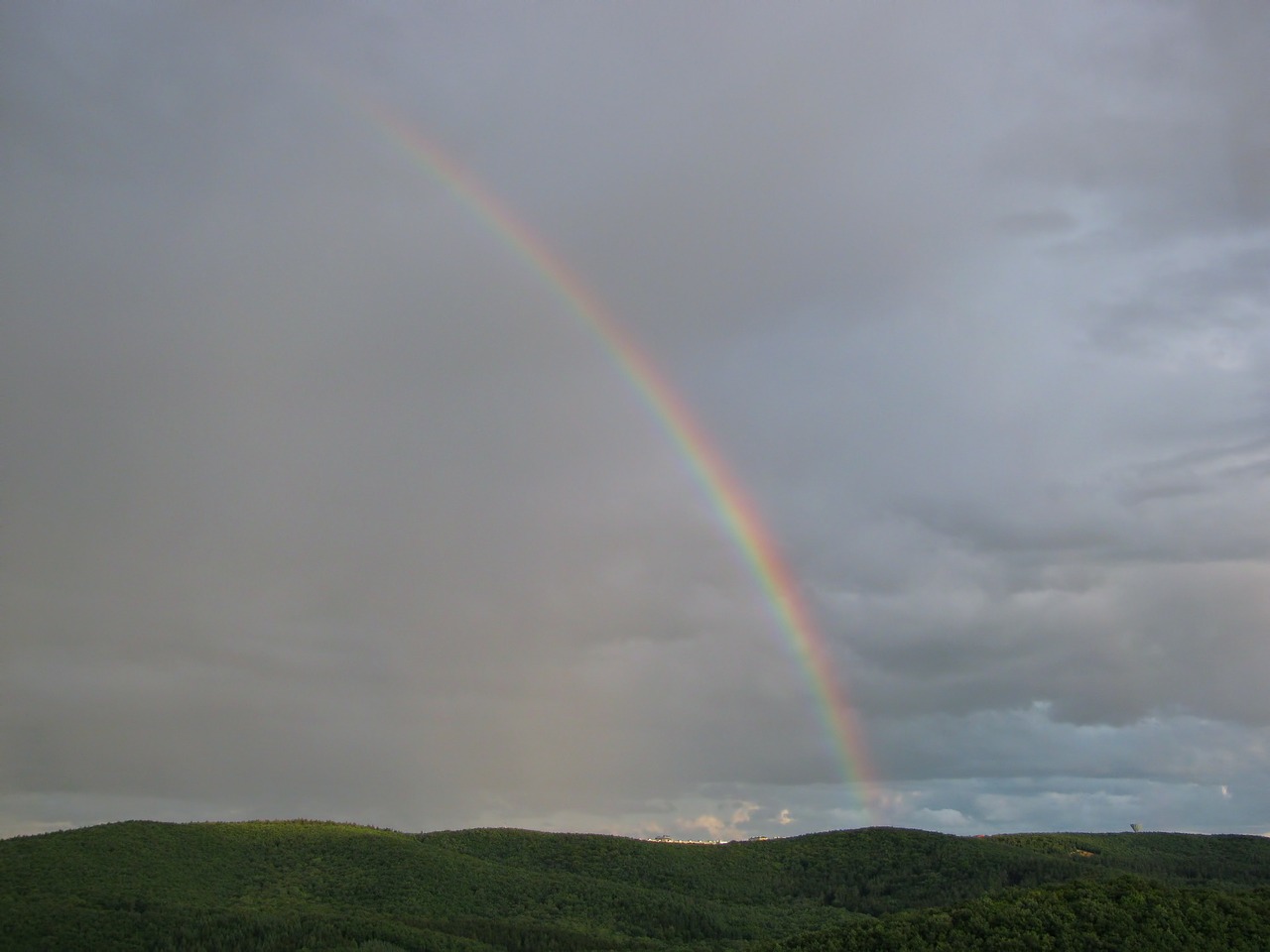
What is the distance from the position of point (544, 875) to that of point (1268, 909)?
7195 cm

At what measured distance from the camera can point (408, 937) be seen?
2569 inches

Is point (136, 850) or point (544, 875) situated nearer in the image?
point (136, 850)

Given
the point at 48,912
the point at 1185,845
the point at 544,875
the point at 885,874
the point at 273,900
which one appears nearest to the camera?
the point at 48,912

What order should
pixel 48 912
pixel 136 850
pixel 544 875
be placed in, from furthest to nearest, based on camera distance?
pixel 544 875 → pixel 136 850 → pixel 48 912

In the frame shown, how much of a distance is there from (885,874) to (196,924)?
72.1 m

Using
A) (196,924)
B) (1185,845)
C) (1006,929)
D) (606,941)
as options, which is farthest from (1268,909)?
(1185,845)

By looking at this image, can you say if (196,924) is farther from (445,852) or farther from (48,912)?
(445,852)

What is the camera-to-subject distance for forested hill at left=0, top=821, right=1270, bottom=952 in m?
45.5

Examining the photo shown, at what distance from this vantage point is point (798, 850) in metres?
124

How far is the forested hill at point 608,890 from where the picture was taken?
1791 inches

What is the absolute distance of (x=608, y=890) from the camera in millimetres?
97312

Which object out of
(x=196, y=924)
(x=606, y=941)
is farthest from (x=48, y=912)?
(x=606, y=941)

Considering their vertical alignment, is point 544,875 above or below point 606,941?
above

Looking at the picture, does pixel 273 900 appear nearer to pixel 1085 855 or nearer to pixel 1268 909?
pixel 1268 909
